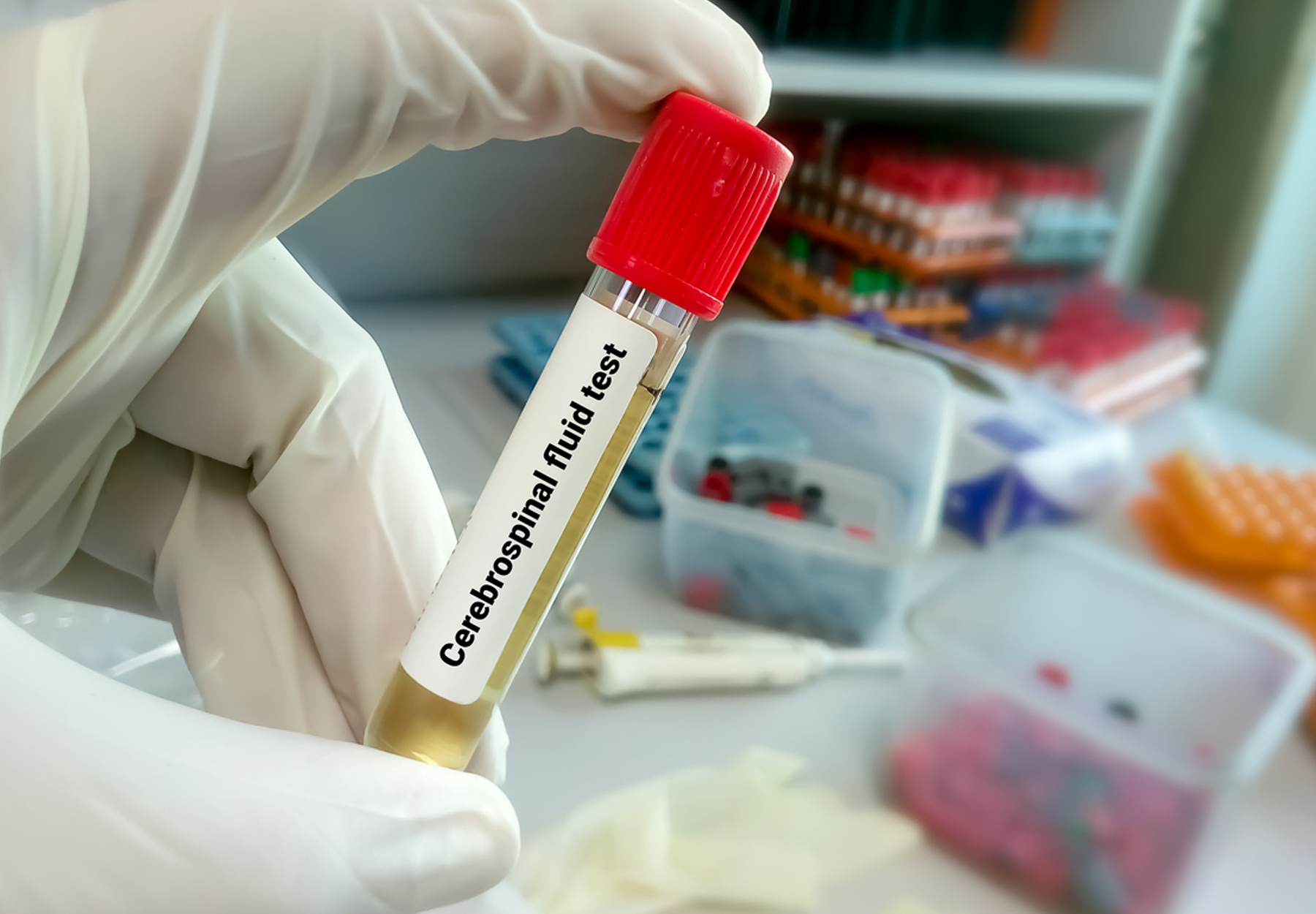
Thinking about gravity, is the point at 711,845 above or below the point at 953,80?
below

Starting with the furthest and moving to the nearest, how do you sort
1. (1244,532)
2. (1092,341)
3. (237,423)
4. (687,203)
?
(1092,341), (1244,532), (237,423), (687,203)

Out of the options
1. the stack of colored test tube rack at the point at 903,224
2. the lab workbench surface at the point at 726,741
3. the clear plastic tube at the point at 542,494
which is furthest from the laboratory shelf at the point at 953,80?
the clear plastic tube at the point at 542,494

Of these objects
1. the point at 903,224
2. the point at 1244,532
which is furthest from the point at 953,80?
the point at 1244,532

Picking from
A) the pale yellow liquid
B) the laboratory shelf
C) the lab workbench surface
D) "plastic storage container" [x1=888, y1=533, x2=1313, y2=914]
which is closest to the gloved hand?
the pale yellow liquid

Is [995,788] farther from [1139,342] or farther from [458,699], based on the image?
[1139,342]

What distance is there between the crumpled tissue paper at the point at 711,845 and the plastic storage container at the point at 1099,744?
0.16ft

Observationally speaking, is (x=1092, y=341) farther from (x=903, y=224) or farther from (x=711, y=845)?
(x=711, y=845)

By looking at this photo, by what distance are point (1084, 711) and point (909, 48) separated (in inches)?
30.7

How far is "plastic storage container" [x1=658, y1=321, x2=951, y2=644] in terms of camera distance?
1.99ft

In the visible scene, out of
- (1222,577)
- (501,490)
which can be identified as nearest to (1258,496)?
(1222,577)

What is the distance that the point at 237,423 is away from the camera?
0.36 meters

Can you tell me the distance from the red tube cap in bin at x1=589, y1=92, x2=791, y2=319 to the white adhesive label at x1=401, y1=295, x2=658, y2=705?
0.6 inches

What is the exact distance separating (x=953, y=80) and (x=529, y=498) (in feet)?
2.67

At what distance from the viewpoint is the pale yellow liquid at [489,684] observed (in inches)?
10.9
